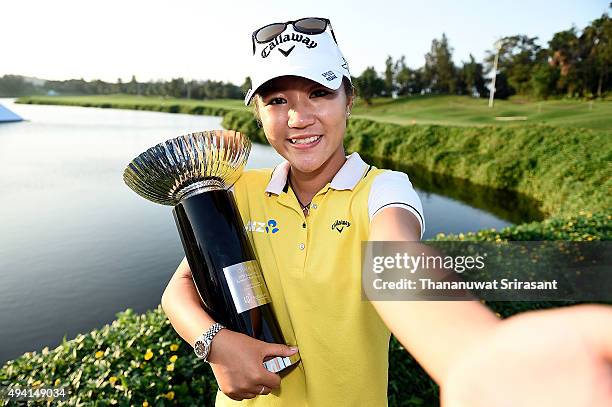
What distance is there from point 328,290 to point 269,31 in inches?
34.9

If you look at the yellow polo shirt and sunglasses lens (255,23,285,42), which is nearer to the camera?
the yellow polo shirt

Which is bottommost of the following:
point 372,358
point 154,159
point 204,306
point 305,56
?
point 372,358

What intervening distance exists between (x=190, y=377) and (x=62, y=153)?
903 inches

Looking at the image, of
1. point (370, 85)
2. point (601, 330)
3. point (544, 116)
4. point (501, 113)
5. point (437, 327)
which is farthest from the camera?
point (370, 85)

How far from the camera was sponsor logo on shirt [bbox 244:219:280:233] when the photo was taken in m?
1.42

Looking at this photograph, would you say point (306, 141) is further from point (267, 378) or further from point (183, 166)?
point (267, 378)

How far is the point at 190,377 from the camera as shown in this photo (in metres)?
3.06

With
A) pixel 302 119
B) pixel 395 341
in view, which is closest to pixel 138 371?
pixel 395 341

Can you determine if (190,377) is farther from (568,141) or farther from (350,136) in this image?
(350,136)

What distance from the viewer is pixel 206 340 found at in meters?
1.14

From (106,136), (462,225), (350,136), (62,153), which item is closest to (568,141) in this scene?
(462,225)

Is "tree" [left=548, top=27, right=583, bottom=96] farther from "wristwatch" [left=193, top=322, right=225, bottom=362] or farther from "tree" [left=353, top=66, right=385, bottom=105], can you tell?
"wristwatch" [left=193, top=322, right=225, bottom=362]

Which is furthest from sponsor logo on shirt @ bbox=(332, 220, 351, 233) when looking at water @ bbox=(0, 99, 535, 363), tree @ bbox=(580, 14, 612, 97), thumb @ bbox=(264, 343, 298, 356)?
tree @ bbox=(580, 14, 612, 97)

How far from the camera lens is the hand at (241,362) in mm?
1080
